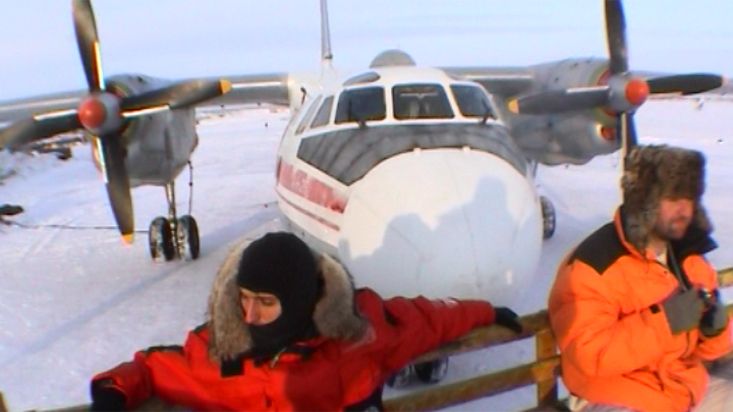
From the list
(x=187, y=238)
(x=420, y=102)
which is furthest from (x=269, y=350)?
(x=187, y=238)

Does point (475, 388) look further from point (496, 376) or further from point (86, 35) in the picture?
point (86, 35)

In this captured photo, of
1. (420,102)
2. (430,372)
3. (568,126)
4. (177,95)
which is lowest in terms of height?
(430,372)

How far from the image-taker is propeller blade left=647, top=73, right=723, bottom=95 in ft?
26.8

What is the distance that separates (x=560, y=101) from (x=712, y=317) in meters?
5.87

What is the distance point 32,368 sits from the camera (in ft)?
19.7

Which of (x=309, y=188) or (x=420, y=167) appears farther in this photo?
(x=309, y=188)

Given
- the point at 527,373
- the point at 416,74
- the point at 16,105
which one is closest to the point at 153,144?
the point at 16,105

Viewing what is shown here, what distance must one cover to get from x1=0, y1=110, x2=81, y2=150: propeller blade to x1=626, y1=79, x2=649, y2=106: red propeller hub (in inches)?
238

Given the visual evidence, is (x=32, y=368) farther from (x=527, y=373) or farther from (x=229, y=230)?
(x=229, y=230)

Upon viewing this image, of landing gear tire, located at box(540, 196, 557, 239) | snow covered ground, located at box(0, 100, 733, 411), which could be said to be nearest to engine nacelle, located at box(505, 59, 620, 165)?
landing gear tire, located at box(540, 196, 557, 239)

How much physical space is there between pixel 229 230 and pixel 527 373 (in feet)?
32.4

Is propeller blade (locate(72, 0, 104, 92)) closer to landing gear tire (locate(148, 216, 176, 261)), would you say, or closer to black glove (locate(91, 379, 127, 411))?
landing gear tire (locate(148, 216, 176, 261))

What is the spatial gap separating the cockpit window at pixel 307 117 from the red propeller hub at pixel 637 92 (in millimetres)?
3639

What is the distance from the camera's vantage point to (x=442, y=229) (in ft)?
14.0
